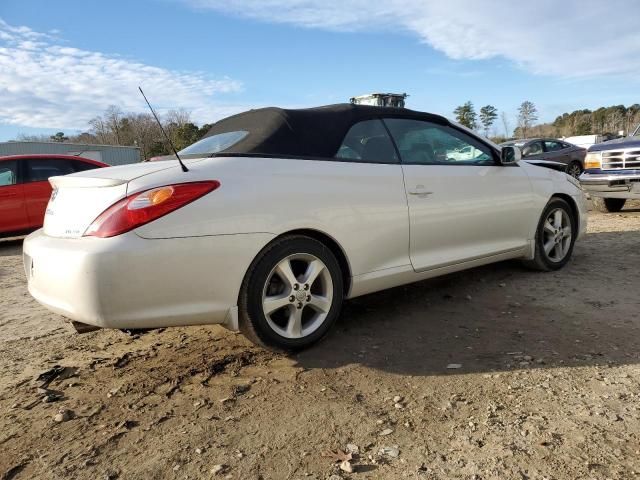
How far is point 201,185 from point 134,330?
874 millimetres

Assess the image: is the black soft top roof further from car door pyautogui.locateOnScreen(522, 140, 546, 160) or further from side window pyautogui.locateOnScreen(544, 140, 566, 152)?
side window pyautogui.locateOnScreen(544, 140, 566, 152)

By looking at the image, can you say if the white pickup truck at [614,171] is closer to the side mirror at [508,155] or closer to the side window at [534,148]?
the side mirror at [508,155]

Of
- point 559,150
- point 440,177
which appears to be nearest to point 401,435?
point 440,177

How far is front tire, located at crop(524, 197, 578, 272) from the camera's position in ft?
15.7

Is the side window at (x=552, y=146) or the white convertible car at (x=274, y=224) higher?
the side window at (x=552, y=146)

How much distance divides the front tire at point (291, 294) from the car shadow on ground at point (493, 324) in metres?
0.18

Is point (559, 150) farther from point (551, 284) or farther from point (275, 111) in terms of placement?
point (275, 111)

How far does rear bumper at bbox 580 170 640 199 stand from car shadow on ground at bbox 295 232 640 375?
347cm

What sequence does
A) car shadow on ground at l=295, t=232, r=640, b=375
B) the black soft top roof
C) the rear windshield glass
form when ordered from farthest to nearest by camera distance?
the rear windshield glass < the black soft top roof < car shadow on ground at l=295, t=232, r=640, b=375

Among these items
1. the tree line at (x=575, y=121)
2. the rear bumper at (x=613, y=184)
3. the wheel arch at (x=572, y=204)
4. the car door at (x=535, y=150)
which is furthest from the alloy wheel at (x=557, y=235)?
the tree line at (x=575, y=121)

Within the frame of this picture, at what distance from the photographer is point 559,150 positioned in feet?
51.3

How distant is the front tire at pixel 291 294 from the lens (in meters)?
2.90

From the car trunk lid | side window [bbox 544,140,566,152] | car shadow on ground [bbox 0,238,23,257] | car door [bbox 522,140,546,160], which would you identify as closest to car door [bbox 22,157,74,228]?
car shadow on ground [bbox 0,238,23,257]

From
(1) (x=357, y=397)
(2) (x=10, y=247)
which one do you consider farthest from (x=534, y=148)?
(1) (x=357, y=397)
